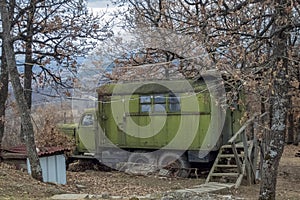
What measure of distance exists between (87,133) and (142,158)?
2.55 meters

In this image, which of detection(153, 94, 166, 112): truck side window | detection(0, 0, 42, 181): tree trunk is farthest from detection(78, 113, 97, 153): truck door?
detection(0, 0, 42, 181): tree trunk

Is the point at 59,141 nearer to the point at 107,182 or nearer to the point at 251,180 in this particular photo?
the point at 107,182

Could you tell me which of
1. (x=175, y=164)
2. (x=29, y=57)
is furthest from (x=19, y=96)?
(x=175, y=164)

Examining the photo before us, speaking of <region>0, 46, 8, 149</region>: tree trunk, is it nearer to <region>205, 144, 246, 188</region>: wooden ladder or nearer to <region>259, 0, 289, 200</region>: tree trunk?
<region>205, 144, 246, 188</region>: wooden ladder

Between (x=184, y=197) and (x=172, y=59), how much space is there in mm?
7255

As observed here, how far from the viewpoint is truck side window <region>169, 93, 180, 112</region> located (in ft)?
44.8

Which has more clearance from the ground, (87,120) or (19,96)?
(19,96)

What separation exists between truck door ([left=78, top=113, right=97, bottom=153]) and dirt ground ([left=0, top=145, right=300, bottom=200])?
936 millimetres

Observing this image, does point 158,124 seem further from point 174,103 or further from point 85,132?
point 85,132

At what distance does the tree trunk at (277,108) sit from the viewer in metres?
7.85

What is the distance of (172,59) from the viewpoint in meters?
14.1

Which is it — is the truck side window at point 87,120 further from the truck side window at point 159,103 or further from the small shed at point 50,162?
the small shed at point 50,162

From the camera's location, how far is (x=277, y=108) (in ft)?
26.7

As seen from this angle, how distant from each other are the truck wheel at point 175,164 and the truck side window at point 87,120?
319 cm
